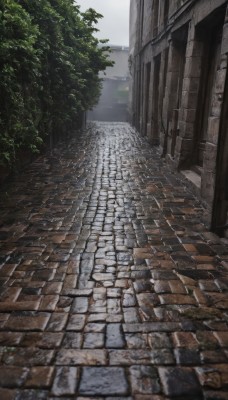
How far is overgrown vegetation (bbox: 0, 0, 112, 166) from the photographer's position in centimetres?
504

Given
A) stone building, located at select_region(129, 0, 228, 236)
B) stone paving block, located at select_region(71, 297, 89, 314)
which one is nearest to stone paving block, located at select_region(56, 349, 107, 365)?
stone paving block, located at select_region(71, 297, 89, 314)

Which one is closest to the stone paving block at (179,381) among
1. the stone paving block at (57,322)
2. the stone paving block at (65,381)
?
the stone paving block at (65,381)

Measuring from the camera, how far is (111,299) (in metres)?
2.92

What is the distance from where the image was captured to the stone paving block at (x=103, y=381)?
2016 millimetres

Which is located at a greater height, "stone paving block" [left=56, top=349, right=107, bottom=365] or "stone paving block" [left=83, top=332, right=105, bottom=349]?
"stone paving block" [left=83, top=332, right=105, bottom=349]

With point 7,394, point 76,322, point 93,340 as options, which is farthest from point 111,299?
point 7,394

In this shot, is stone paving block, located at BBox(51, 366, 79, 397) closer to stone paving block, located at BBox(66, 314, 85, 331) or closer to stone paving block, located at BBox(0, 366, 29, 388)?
stone paving block, located at BBox(0, 366, 29, 388)

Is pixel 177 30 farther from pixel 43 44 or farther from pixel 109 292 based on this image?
pixel 109 292

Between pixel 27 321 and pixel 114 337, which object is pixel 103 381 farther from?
pixel 27 321

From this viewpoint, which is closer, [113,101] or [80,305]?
[80,305]

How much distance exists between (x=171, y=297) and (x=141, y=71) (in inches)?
606

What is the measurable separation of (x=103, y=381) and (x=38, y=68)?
23.6 feet

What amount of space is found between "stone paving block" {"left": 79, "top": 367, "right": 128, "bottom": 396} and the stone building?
9.06ft

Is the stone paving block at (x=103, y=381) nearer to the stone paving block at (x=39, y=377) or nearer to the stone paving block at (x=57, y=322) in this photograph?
the stone paving block at (x=39, y=377)
